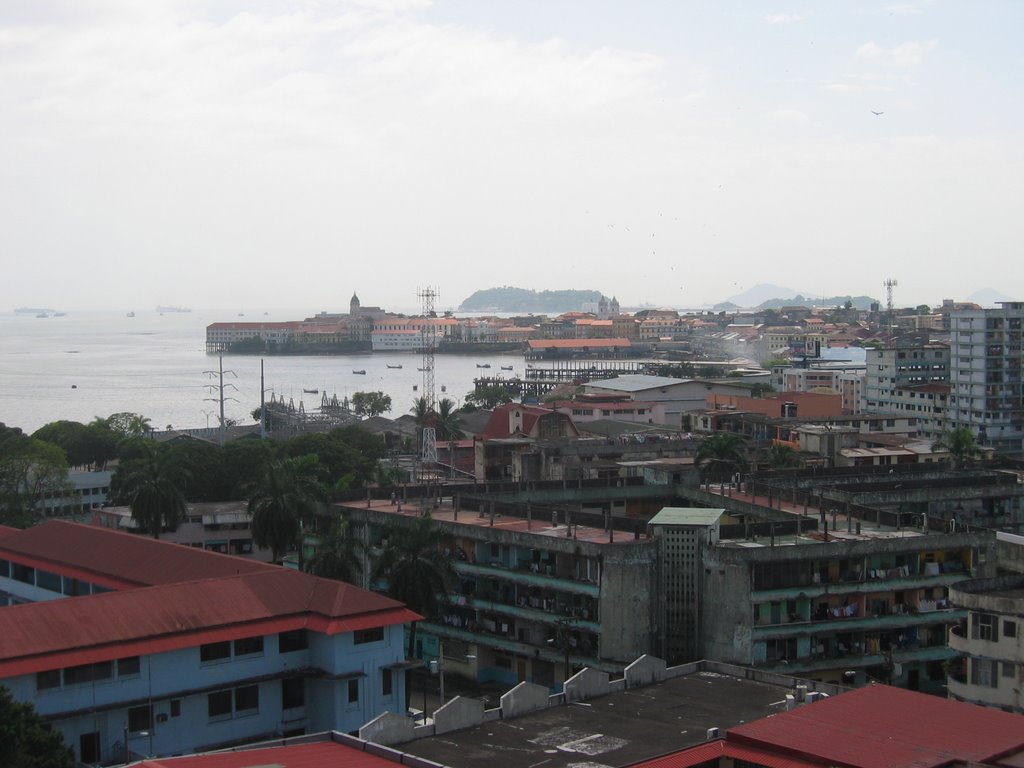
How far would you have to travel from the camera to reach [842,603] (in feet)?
66.3

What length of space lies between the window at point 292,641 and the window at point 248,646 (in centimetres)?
27

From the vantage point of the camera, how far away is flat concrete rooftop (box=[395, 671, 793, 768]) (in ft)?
42.2

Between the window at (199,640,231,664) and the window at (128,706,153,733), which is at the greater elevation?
the window at (199,640,231,664)

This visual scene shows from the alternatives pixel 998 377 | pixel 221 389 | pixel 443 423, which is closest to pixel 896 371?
pixel 998 377

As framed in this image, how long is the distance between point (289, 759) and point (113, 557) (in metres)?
8.18

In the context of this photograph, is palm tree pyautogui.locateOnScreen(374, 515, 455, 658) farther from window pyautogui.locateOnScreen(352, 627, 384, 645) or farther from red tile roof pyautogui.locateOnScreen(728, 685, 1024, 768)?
red tile roof pyautogui.locateOnScreen(728, 685, 1024, 768)

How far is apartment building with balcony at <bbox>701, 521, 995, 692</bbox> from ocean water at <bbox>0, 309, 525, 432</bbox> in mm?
54946

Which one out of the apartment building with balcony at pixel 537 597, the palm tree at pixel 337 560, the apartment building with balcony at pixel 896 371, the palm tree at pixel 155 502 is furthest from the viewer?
the apartment building with balcony at pixel 896 371

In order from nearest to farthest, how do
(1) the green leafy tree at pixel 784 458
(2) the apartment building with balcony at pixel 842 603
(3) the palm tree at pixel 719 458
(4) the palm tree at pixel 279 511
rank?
1. (2) the apartment building with balcony at pixel 842 603
2. (4) the palm tree at pixel 279 511
3. (3) the palm tree at pixel 719 458
4. (1) the green leafy tree at pixel 784 458

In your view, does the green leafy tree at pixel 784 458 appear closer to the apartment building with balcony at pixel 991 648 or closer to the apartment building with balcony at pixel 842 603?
the apartment building with balcony at pixel 842 603

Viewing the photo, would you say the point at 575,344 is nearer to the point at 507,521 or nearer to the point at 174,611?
the point at 507,521

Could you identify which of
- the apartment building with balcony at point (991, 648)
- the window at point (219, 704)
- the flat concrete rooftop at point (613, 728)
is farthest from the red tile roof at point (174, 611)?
the apartment building with balcony at point (991, 648)

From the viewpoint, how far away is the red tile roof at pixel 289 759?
11336 mm

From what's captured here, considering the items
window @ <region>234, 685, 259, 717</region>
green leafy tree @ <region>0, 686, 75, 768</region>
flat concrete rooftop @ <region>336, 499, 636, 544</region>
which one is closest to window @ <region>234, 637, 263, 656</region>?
window @ <region>234, 685, 259, 717</region>
